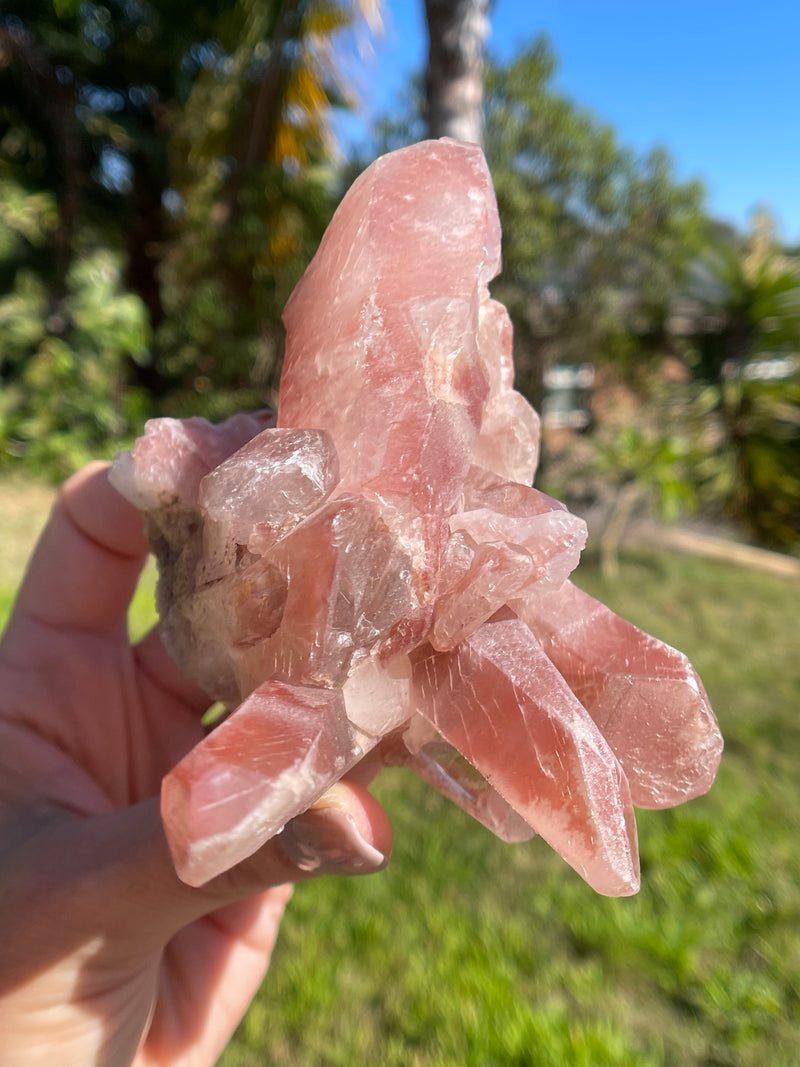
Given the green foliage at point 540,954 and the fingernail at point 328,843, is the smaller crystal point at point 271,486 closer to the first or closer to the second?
the fingernail at point 328,843

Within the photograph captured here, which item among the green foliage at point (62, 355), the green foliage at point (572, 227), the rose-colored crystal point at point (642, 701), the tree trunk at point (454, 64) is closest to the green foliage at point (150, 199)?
the green foliage at point (62, 355)

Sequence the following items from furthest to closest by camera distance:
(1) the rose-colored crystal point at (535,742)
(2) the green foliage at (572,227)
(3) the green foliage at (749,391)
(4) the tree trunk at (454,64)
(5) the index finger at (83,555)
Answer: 1. (3) the green foliage at (749,391)
2. (2) the green foliage at (572,227)
3. (4) the tree trunk at (454,64)
4. (5) the index finger at (83,555)
5. (1) the rose-colored crystal point at (535,742)

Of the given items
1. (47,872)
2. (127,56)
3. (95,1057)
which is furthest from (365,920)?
(127,56)

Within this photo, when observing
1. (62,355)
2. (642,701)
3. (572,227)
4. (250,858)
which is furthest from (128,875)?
(572,227)

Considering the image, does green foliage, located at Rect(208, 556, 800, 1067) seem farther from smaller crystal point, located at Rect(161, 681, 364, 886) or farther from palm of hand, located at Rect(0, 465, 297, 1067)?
smaller crystal point, located at Rect(161, 681, 364, 886)

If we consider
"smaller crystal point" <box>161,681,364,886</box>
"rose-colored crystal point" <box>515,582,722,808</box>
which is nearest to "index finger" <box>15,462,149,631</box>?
"smaller crystal point" <box>161,681,364,886</box>

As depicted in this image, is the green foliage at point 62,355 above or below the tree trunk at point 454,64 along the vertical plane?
below

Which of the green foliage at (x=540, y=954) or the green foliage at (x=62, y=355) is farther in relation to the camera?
the green foliage at (x=62, y=355)

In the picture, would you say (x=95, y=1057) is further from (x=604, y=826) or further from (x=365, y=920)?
(x=365, y=920)
